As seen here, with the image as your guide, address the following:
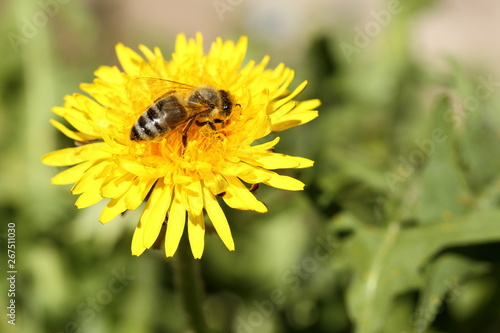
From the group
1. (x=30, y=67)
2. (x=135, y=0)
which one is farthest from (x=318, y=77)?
(x=135, y=0)

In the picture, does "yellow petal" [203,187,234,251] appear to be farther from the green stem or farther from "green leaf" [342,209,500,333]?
"green leaf" [342,209,500,333]

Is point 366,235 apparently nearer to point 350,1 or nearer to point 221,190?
point 221,190

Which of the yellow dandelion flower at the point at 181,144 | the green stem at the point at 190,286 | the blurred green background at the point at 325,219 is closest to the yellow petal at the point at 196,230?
the yellow dandelion flower at the point at 181,144

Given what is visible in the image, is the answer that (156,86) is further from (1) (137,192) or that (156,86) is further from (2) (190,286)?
(2) (190,286)

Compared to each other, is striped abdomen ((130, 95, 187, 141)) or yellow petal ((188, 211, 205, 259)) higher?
striped abdomen ((130, 95, 187, 141))

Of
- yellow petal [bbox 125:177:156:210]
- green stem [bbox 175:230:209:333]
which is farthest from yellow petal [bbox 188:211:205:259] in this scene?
green stem [bbox 175:230:209:333]

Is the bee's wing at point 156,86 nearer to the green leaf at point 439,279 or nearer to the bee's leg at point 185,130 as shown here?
the bee's leg at point 185,130

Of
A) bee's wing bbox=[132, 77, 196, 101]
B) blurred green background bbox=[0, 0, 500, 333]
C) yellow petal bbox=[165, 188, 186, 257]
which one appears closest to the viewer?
yellow petal bbox=[165, 188, 186, 257]
